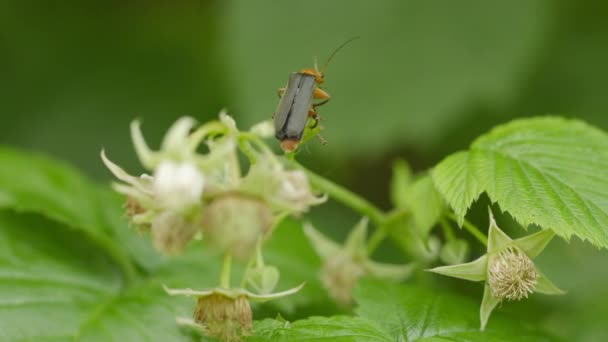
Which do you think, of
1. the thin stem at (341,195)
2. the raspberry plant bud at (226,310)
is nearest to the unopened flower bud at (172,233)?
the raspberry plant bud at (226,310)

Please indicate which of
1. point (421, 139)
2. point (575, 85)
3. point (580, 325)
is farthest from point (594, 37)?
point (580, 325)

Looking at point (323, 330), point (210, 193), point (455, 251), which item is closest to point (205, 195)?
point (210, 193)

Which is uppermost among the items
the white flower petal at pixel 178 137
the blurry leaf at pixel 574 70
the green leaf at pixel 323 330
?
the blurry leaf at pixel 574 70

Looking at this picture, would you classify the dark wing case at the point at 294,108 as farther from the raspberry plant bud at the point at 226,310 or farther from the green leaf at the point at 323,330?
the green leaf at the point at 323,330

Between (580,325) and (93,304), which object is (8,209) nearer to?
(93,304)

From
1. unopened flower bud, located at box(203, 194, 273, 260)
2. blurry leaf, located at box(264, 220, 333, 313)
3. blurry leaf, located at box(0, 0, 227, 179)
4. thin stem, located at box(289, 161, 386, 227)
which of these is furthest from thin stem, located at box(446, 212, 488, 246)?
blurry leaf, located at box(0, 0, 227, 179)

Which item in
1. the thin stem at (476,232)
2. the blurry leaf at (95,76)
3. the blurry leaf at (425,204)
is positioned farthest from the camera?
the blurry leaf at (95,76)

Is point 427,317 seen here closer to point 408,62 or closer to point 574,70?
point 408,62
